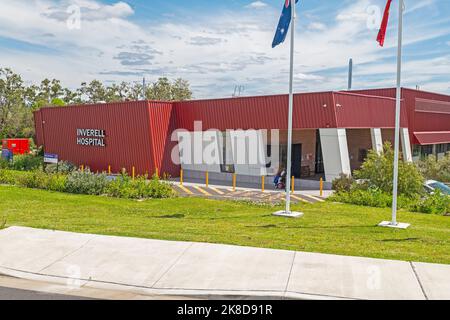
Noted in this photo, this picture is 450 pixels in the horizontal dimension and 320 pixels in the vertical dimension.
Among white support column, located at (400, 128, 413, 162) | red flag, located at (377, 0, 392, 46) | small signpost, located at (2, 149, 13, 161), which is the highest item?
red flag, located at (377, 0, 392, 46)

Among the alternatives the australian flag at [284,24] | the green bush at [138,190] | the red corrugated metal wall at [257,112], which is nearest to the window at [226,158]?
the red corrugated metal wall at [257,112]

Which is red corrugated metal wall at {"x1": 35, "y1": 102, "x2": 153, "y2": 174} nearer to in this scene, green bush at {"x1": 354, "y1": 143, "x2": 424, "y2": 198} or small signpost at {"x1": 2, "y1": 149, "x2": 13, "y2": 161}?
small signpost at {"x1": 2, "y1": 149, "x2": 13, "y2": 161}

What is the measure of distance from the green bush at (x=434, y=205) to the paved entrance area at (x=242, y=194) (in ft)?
13.7

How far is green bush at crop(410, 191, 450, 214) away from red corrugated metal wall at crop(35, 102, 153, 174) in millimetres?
16462

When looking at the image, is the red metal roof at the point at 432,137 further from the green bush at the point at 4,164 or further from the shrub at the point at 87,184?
the green bush at the point at 4,164

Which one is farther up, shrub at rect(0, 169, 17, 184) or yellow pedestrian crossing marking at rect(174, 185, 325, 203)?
shrub at rect(0, 169, 17, 184)

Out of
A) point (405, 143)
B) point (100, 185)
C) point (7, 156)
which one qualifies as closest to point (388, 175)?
point (100, 185)

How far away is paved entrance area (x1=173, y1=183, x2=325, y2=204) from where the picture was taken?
69.1 feet

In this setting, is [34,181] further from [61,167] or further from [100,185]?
[61,167]

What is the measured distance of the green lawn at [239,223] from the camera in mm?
10750

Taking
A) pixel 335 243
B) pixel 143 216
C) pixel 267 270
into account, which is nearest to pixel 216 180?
pixel 143 216

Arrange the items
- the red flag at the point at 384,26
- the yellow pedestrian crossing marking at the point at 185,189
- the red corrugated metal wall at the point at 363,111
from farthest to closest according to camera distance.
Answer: the red corrugated metal wall at the point at 363,111 → the yellow pedestrian crossing marking at the point at 185,189 → the red flag at the point at 384,26

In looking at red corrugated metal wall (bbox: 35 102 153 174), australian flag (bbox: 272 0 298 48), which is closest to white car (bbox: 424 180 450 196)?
australian flag (bbox: 272 0 298 48)

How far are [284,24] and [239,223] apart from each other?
637 centimetres
